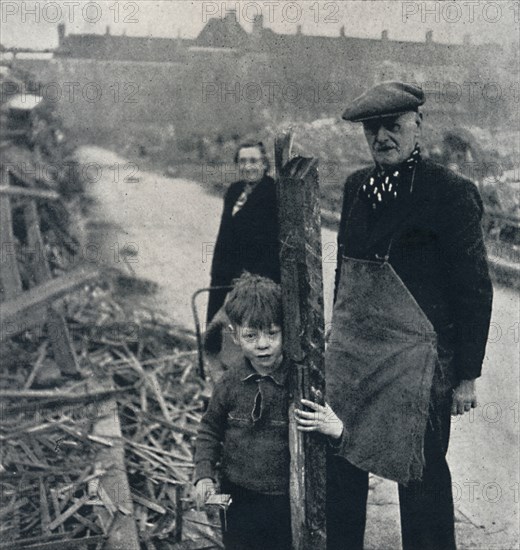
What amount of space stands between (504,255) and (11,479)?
3.18m

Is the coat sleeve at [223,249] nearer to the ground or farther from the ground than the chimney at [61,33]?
nearer to the ground

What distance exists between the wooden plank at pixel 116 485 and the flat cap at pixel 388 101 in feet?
7.80

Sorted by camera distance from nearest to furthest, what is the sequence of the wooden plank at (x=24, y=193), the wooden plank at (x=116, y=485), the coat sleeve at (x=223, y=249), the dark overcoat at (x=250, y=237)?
the wooden plank at (x=116, y=485) → the dark overcoat at (x=250, y=237) → the coat sleeve at (x=223, y=249) → the wooden plank at (x=24, y=193)

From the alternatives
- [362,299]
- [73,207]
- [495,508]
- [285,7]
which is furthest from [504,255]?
[73,207]

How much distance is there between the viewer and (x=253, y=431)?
2316 millimetres

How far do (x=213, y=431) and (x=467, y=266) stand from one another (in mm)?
1110

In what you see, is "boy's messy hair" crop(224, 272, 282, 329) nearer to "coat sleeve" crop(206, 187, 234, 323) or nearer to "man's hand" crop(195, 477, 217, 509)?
"man's hand" crop(195, 477, 217, 509)

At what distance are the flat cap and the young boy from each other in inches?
29.0

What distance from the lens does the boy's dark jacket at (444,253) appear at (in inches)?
95.7

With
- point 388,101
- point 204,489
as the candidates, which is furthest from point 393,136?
point 204,489

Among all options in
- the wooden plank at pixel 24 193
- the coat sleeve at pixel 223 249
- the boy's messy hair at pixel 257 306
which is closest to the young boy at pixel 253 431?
the boy's messy hair at pixel 257 306

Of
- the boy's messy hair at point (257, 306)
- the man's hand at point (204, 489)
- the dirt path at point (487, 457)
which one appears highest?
the boy's messy hair at point (257, 306)

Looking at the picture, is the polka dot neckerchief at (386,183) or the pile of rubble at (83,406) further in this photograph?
the pile of rubble at (83,406)

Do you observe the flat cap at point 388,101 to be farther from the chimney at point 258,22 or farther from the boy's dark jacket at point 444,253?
the chimney at point 258,22
